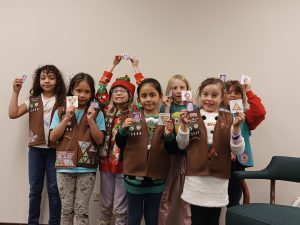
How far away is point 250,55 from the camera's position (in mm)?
2775

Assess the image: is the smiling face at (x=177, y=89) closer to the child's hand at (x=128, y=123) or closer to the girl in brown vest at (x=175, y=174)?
the girl in brown vest at (x=175, y=174)

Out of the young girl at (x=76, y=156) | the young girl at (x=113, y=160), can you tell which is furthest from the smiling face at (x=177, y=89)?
the young girl at (x=76, y=156)

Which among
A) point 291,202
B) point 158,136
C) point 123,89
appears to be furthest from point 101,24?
point 291,202

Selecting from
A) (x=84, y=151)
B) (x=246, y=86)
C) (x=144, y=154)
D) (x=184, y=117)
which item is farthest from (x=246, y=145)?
(x=84, y=151)

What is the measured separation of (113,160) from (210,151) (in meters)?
0.85

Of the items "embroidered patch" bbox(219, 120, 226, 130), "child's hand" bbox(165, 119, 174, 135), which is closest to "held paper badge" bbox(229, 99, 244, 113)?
"embroidered patch" bbox(219, 120, 226, 130)

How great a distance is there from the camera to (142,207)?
2.11 meters

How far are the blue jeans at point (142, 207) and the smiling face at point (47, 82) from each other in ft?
4.06

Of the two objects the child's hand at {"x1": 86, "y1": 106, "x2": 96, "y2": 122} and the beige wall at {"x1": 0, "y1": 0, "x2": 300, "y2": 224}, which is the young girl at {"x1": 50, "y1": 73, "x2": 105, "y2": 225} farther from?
the beige wall at {"x1": 0, "y1": 0, "x2": 300, "y2": 224}

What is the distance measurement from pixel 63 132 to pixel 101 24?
4.02 ft

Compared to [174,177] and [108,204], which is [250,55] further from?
[108,204]

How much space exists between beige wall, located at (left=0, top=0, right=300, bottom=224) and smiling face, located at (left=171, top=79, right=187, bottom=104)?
23cm

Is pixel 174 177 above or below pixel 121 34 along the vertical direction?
below

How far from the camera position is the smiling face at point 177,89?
8.39ft
